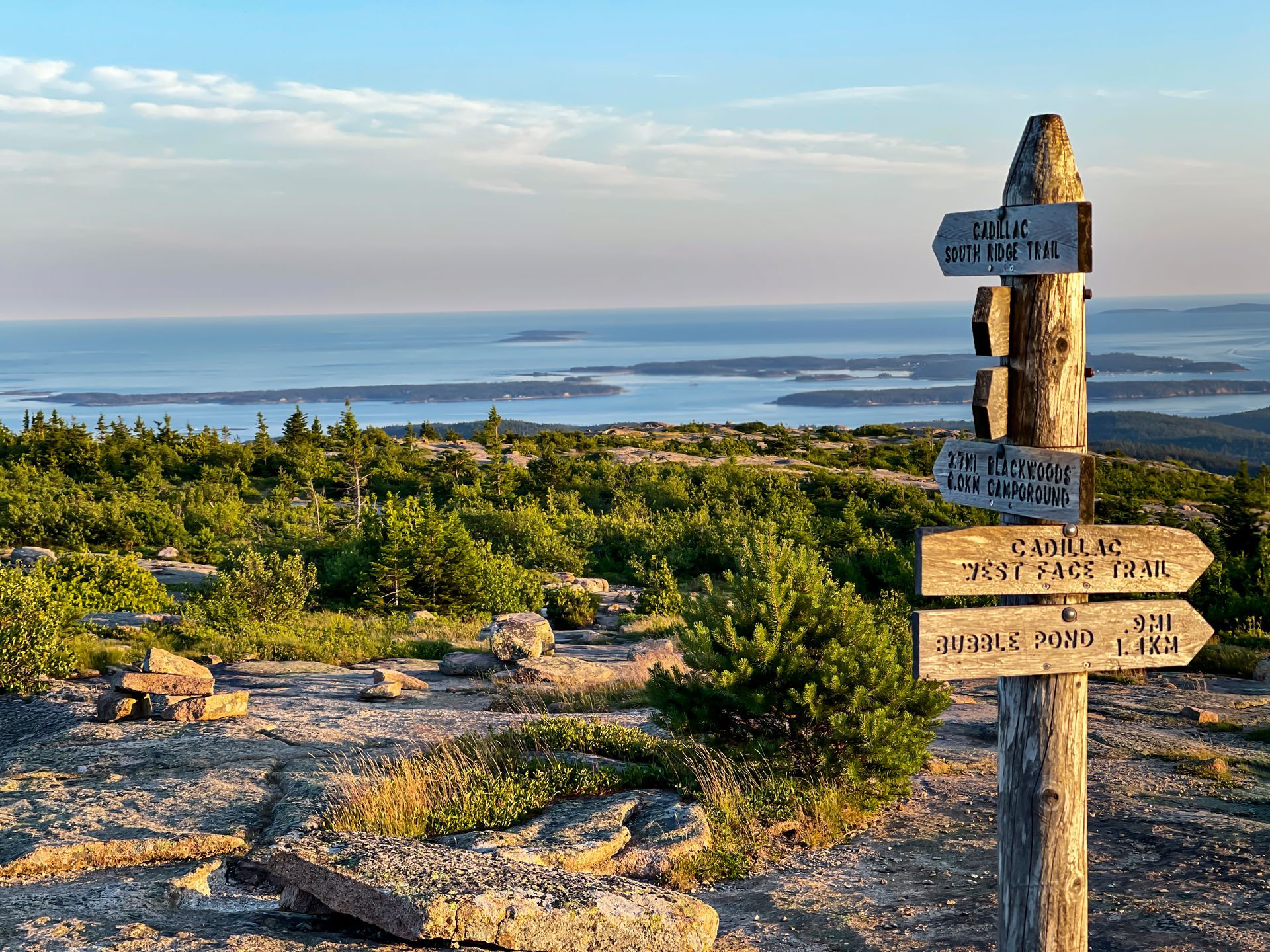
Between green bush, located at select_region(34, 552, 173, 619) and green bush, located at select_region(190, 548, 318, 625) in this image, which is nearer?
green bush, located at select_region(190, 548, 318, 625)

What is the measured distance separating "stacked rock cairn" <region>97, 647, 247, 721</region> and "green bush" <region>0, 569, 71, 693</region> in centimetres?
131

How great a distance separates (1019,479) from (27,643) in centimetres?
997

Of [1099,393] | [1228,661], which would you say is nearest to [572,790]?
[1228,661]

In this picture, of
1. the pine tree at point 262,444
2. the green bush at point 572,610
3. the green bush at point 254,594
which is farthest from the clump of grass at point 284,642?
the pine tree at point 262,444

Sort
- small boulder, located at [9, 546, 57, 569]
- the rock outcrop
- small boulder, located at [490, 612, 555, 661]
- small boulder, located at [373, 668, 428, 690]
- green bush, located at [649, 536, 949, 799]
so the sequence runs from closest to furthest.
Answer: the rock outcrop, green bush, located at [649, 536, 949, 799], small boulder, located at [373, 668, 428, 690], small boulder, located at [490, 612, 555, 661], small boulder, located at [9, 546, 57, 569]

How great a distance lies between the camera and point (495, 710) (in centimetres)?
1065

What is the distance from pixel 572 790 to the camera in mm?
7328

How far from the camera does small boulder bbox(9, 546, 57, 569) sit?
64.0 ft

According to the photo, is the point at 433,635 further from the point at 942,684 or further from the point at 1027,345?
the point at 1027,345

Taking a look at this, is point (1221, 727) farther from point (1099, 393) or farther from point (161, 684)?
point (1099, 393)

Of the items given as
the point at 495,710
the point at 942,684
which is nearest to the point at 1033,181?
the point at 942,684

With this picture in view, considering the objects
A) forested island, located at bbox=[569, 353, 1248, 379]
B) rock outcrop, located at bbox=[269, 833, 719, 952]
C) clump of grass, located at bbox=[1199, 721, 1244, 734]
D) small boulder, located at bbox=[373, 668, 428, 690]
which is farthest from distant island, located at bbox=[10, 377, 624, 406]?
rock outcrop, located at bbox=[269, 833, 719, 952]

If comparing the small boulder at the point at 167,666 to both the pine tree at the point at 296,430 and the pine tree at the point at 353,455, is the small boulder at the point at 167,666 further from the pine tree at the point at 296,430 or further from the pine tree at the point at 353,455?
the pine tree at the point at 296,430

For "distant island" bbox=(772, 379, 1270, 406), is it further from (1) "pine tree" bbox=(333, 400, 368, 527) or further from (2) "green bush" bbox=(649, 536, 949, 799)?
(2) "green bush" bbox=(649, 536, 949, 799)
